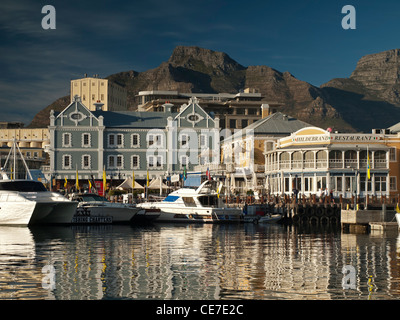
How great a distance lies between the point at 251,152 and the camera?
8744 cm

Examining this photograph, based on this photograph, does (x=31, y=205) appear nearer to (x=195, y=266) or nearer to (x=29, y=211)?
(x=29, y=211)

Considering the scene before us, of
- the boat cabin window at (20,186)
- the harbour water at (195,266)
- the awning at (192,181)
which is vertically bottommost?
the harbour water at (195,266)

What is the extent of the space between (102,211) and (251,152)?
34.3 m

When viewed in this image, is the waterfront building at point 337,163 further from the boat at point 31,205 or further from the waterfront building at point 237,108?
the waterfront building at point 237,108

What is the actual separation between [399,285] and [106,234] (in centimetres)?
2737

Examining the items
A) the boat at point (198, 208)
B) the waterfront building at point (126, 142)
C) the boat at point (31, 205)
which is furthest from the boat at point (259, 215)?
the waterfront building at point (126, 142)

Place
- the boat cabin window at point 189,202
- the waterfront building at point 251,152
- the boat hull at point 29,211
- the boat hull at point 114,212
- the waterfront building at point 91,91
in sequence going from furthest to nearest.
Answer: the waterfront building at point 91,91 < the waterfront building at point 251,152 < the boat cabin window at point 189,202 < the boat hull at point 114,212 < the boat hull at point 29,211

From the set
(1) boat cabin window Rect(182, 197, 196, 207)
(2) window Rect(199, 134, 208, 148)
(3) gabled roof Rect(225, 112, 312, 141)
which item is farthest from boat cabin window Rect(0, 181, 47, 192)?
(2) window Rect(199, 134, 208, 148)

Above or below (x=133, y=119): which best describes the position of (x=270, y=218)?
below

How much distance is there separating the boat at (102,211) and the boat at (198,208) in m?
2.80

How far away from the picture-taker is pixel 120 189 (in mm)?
83562

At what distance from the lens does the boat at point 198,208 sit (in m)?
58.4

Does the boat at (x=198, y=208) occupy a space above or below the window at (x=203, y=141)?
below

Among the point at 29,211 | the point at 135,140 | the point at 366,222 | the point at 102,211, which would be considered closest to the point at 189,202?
the point at 102,211
